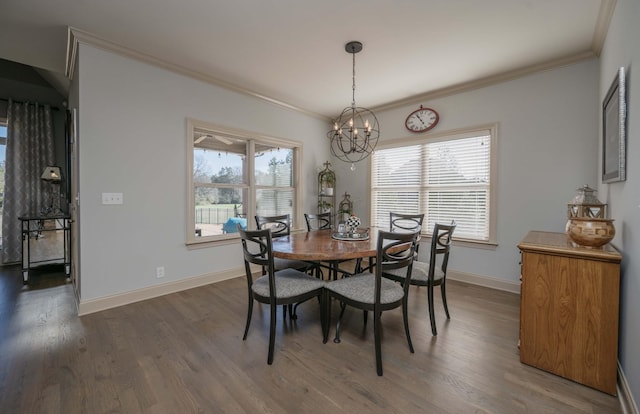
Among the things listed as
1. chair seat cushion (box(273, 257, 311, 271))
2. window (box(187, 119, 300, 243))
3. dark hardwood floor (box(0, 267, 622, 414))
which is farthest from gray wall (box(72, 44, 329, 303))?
chair seat cushion (box(273, 257, 311, 271))

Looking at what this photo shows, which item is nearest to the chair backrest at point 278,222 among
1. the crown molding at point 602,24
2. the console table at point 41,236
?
the console table at point 41,236

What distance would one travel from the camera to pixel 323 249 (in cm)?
212

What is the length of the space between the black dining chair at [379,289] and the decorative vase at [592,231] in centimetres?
99

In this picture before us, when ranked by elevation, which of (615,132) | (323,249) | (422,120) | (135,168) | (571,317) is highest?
(422,120)

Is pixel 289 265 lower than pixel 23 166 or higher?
lower

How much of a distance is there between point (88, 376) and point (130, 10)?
2.76 meters

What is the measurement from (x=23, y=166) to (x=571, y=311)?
715 centimetres

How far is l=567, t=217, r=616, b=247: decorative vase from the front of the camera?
165 cm

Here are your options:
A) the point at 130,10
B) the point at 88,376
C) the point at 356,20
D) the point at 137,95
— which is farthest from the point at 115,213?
the point at 356,20

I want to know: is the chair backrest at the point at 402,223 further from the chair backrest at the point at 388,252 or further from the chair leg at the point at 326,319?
the chair leg at the point at 326,319

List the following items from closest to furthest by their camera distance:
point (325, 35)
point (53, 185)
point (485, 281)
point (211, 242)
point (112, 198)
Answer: point (325, 35), point (112, 198), point (485, 281), point (211, 242), point (53, 185)

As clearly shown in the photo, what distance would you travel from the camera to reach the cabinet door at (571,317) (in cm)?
157

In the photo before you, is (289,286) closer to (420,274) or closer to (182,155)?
(420,274)

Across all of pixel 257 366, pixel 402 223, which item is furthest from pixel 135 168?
pixel 402 223
